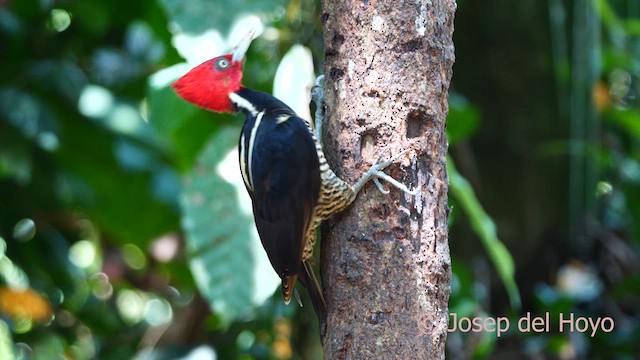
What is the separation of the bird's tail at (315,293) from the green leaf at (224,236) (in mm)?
Answer: 327

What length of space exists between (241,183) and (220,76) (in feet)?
1.42

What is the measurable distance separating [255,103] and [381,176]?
428 millimetres

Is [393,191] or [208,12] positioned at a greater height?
[208,12]

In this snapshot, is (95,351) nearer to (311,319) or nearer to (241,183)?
(311,319)

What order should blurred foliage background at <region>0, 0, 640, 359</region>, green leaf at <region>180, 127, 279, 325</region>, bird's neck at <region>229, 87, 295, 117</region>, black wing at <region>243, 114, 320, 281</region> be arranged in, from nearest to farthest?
black wing at <region>243, 114, 320, 281</region> → bird's neck at <region>229, 87, 295, 117</region> → green leaf at <region>180, 127, 279, 325</region> → blurred foliage background at <region>0, 0, 640, 359</region>

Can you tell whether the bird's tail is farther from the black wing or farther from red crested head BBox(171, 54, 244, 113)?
red crested head BBox(171, 54, 244, 113)

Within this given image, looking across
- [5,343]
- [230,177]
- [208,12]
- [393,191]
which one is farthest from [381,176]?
[5,343]

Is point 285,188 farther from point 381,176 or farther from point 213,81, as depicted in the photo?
→ point 213,81

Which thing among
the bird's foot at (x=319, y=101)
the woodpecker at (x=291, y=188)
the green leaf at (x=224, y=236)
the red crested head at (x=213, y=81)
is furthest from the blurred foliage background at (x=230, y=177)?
the woodpecker at (x=291, y=188)

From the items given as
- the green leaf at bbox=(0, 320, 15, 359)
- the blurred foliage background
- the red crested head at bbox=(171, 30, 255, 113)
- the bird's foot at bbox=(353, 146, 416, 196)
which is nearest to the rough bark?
the bird's foot at bbox=(353, 146, 416, 196)

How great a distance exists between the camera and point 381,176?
183 cm

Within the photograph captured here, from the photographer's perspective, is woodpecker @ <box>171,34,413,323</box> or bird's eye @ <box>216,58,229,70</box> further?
bird's eye @ <box>216,58,229,70</box>

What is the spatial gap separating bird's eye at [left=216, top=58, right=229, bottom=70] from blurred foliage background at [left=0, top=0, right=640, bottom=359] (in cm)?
38

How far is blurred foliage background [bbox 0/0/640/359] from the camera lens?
3.11 meters
